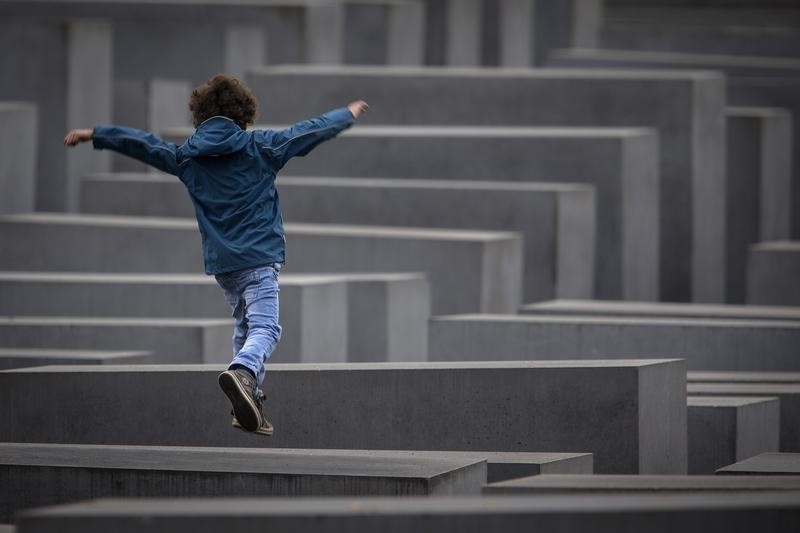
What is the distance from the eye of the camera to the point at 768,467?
5.76 metres

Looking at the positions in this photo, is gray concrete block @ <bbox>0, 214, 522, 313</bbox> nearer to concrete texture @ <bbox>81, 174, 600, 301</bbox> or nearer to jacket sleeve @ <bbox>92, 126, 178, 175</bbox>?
concrete texture @ <bbox>81, 174, 600, 301</bbox>

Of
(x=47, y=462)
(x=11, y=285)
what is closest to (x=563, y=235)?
(x=11, y=285)

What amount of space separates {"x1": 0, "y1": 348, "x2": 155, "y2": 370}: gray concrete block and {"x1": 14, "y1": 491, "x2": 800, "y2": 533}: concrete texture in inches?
166

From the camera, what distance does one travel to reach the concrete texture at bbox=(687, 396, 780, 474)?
730 cm

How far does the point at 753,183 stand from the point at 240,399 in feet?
37.6

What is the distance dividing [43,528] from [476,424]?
2.83 metres

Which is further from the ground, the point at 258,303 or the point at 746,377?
the point at 258,303

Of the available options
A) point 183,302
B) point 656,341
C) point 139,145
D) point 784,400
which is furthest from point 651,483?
point 183,302

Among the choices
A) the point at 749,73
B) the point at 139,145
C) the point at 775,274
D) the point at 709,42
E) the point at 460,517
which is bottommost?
the point at 460,517

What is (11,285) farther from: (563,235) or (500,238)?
(563,235)

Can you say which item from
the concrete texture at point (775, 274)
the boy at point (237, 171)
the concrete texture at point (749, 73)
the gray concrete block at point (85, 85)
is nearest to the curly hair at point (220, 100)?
the boy at point (237, 171)

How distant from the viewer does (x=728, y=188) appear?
1627cm

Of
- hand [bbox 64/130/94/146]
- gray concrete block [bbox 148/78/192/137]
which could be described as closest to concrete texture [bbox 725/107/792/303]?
gray concrete block [bbox 148/78/192/137]

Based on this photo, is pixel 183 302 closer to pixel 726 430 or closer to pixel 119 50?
pixel 726 430
